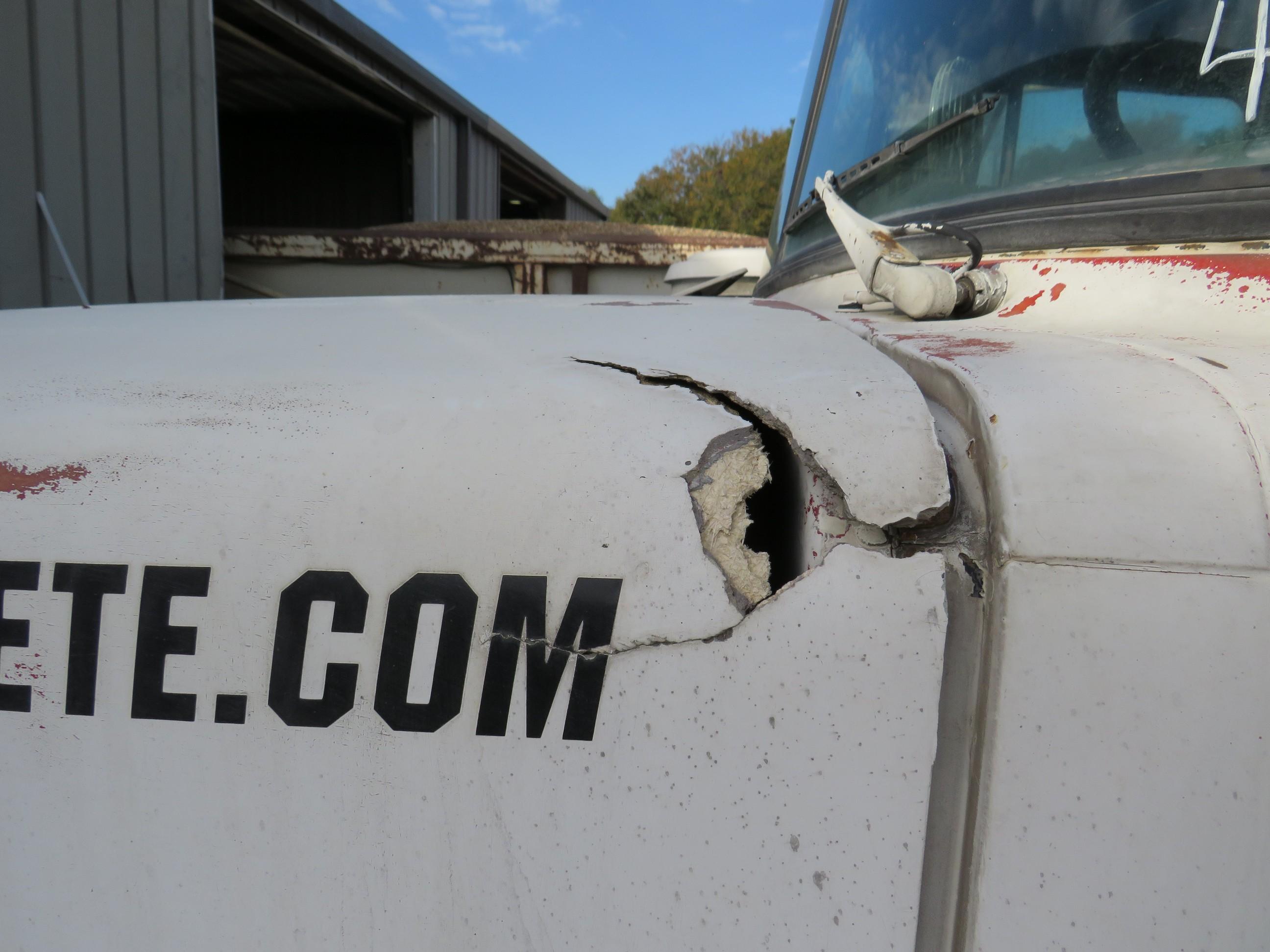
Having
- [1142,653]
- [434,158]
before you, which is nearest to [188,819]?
[1142,653]

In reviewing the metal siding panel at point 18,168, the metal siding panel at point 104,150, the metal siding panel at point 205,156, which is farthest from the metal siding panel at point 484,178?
the metal siding panel at point 18,168

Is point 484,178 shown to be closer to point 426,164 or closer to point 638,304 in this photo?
point 426,164

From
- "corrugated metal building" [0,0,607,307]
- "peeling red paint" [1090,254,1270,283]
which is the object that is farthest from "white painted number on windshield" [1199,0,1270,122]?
"corrugated metal building" [0,0,607,307]

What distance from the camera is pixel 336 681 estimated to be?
72 centimetres

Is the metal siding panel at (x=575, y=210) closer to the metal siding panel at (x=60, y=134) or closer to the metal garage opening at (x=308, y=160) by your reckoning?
the metal garage opening at (x=308, y=160)

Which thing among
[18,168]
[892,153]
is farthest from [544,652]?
[18,168]

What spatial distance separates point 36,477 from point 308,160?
1241 cm

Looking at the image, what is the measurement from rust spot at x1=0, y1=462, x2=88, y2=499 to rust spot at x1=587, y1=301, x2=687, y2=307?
0.69 metres

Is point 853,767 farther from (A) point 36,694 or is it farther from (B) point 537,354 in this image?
(A) point 36,694

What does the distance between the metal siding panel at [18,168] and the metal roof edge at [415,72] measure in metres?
2.55

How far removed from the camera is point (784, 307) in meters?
1.20

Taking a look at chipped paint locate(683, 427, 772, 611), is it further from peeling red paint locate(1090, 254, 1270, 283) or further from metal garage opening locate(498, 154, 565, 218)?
metal garage opening locate(498, 154, 565, 218)

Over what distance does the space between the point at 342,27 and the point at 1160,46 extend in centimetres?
718

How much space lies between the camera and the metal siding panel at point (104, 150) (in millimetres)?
3801
